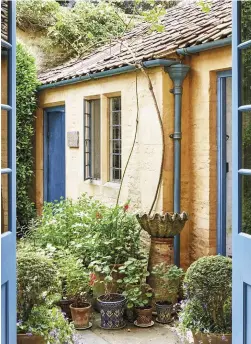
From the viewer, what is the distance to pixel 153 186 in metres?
7.98

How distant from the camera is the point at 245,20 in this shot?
11.9 feet

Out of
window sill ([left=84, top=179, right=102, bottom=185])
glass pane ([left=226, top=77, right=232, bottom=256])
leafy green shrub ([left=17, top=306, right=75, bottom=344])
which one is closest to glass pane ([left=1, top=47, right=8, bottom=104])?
leafy green shrub ([left=17, top=306, right=75, bottom=344])

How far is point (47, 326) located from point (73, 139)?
20.1 feet

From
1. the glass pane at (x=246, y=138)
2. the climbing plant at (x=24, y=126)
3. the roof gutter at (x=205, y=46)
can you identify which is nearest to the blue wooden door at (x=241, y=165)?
the glass pane at (x=246, y=138)

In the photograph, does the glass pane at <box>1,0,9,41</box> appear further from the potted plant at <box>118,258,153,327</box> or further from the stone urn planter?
the potted plant at <box>118,258,153,327</box>

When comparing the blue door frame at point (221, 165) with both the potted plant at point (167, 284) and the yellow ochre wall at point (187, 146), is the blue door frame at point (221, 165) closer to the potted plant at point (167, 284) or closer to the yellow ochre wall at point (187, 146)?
the yellow ochre wall at point (187, 146)

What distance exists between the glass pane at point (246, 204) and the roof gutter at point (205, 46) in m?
3.58

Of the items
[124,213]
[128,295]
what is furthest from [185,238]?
[128,295]

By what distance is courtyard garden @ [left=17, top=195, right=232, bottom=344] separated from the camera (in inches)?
200

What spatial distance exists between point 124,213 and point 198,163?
1.20 m

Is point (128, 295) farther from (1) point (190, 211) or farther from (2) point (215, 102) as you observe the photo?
(2) point (215, 102)

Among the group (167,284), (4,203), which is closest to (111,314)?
(167,284)

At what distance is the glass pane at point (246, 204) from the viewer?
361 cm

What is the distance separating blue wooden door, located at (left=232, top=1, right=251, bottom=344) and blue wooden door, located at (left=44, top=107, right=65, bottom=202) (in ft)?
27.7
